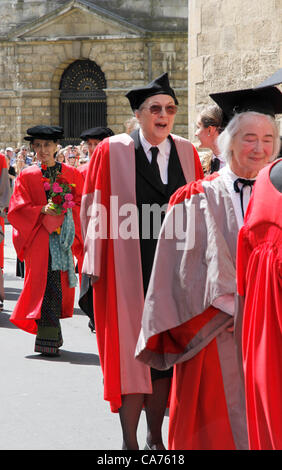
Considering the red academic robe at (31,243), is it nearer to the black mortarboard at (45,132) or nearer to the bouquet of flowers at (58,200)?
the bouquet of flowers at (58,200)

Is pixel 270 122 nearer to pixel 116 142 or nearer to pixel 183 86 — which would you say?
pixel 116 142

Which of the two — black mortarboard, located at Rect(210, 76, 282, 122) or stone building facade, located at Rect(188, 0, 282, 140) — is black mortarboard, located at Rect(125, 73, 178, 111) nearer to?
black mortarboard, located at Rect(210, 76, 282, 122)

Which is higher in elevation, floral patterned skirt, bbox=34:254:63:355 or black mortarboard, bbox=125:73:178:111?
black mortarboard, bbox=125:73:178:111

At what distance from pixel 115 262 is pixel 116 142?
0.71m

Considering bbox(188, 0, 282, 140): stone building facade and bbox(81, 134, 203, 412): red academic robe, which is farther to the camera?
bbox(188, 0, 282, 140): stone building facade

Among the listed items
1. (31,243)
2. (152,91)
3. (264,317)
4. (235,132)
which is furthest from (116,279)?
(31,243)

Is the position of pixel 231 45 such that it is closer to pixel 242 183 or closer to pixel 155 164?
pixel 155 164

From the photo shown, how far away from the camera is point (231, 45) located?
10.5 meters

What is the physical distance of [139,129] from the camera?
5191 millimetres

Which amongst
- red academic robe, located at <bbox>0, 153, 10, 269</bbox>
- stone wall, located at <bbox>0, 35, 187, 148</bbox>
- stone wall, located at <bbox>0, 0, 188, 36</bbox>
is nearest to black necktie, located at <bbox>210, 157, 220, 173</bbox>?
red academic robe, located at <bbox>0, 153, 10, 269</bbox>

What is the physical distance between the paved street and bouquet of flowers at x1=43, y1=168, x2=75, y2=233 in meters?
1.14

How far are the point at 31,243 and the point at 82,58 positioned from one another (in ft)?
78.5

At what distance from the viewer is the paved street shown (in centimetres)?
511
